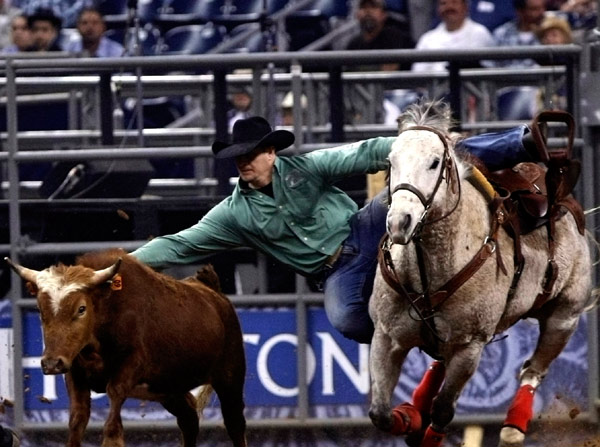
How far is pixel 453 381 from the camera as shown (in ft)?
19.0

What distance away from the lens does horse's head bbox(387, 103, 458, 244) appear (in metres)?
5.01

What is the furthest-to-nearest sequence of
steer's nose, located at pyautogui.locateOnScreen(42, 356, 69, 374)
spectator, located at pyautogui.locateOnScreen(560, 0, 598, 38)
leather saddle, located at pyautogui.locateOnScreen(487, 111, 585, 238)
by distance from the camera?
spectator, located at pyautogui.locateOnScreen(560, 0, 598, 38), leather saddle, located at pyautogui.locateOnScreen(487, 111, 585, 238), steer's nose, located at pyautogui.locateOnScreen(42, 356, 69, 374)

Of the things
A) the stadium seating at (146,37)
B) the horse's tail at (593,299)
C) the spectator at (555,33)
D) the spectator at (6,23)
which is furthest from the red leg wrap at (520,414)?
the spectator at (6,23)

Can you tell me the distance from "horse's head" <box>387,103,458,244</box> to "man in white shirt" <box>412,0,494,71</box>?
5478mm

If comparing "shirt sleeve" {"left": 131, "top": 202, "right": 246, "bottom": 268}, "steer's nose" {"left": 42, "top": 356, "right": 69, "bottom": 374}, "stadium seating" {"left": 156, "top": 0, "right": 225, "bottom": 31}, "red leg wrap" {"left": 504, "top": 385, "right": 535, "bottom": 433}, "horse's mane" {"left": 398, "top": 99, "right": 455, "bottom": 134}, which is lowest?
"red leg wrap" {"left": 504, "top": 385, "right": 535, "bottom": 433}

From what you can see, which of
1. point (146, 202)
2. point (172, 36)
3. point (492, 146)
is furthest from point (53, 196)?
point (172, 36)

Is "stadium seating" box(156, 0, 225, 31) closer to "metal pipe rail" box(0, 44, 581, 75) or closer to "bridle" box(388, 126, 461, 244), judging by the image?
"metal pipe rail" box(0, 44, 581, 75)

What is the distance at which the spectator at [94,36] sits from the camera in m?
11.5

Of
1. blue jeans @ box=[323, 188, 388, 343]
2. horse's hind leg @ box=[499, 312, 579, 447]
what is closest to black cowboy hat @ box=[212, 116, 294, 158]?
blue jeans @ box=[323, 188, 388, 343]

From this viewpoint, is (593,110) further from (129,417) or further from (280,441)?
(129,417)

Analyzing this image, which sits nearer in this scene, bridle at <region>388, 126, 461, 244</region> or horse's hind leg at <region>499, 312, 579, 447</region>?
Answer: bridle at <region>388, 126, 461, 244</region>

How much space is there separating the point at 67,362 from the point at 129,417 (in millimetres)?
2726

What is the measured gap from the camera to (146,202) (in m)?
A: 8.02

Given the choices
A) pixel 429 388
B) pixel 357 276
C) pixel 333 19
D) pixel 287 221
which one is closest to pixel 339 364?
pixel 429 388
